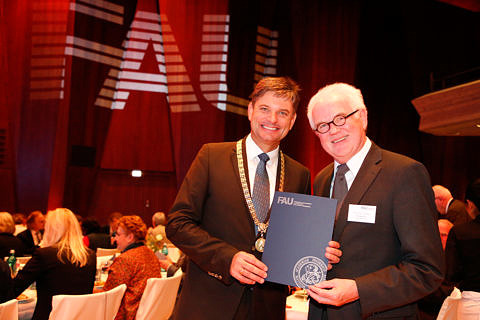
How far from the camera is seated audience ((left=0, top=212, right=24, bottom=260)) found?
5.73 metres

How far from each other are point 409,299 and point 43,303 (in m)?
3.02

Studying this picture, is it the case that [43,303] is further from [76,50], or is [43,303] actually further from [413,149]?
[413,149]

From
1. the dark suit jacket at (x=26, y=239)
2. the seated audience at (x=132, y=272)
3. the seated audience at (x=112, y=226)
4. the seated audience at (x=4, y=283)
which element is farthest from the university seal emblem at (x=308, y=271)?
the dark suit jacket at (x=26, y=239)

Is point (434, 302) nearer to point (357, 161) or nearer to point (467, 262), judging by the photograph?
point (467, 262)

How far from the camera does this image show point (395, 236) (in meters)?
1.51

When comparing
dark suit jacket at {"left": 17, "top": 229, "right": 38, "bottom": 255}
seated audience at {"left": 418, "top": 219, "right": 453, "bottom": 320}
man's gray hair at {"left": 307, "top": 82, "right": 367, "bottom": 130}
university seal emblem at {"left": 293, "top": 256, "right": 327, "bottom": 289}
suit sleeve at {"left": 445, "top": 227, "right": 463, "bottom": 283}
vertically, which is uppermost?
man's gray hair at {"left": 307, "top": 82, "right": 367, "bottom": 130}

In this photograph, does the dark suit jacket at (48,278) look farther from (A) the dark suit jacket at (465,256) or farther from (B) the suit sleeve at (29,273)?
(A) the dark suit jacket at (465,256)

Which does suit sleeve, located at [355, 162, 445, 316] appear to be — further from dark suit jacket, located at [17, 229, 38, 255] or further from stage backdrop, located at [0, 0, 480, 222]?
stage backdrop, located at [0, 0, 480, 222]

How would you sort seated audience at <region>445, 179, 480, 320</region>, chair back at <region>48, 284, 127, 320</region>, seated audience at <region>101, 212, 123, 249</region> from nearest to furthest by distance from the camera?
chair back at <region>48, 284, 127, 320</region>
seated audience at <region>445, 179, 480, 320</region>
seated audience at <region>101, 212, 123, 249</region>

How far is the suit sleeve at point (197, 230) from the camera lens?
1.66m

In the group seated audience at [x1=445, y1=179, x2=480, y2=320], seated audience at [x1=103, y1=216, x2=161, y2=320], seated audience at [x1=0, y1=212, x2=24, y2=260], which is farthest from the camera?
seated audience at [x1=0, y1=212, x2=24, y2=260]

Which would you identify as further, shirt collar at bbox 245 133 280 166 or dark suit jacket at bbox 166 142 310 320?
shirt collar at bbox 245 133 280 166

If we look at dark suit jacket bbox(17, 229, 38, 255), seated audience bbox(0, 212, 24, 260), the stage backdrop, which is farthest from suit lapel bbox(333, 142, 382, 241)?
the stage backdrop

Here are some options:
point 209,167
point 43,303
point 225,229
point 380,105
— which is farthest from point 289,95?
point 380,105
